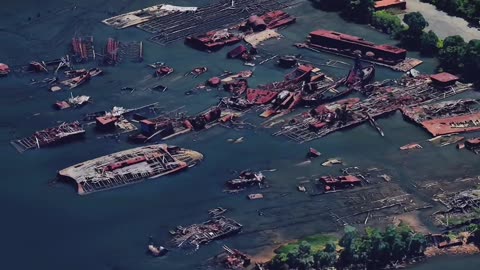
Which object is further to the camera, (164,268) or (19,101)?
(19,101)

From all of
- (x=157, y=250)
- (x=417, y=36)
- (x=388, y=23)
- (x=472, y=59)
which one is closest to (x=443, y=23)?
(x=388, y=23)

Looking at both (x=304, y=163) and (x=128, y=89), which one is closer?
(x=304, y=163)

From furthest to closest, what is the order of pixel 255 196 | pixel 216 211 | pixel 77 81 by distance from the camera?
pixel 77 81, pixel 255 196, pixel 216 211

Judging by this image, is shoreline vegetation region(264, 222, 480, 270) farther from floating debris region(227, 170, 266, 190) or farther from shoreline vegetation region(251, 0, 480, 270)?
floating debris region(227, 170, 266, 190)

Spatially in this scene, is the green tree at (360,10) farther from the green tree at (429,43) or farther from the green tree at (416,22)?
the green tree at (429,43)

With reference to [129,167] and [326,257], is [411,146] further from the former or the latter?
[129,167]

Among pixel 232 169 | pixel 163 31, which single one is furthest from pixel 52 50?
pixel 232 169

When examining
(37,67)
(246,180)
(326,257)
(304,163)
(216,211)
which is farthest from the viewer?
(37,67)

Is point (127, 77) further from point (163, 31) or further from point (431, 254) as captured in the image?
point (431, 254)
